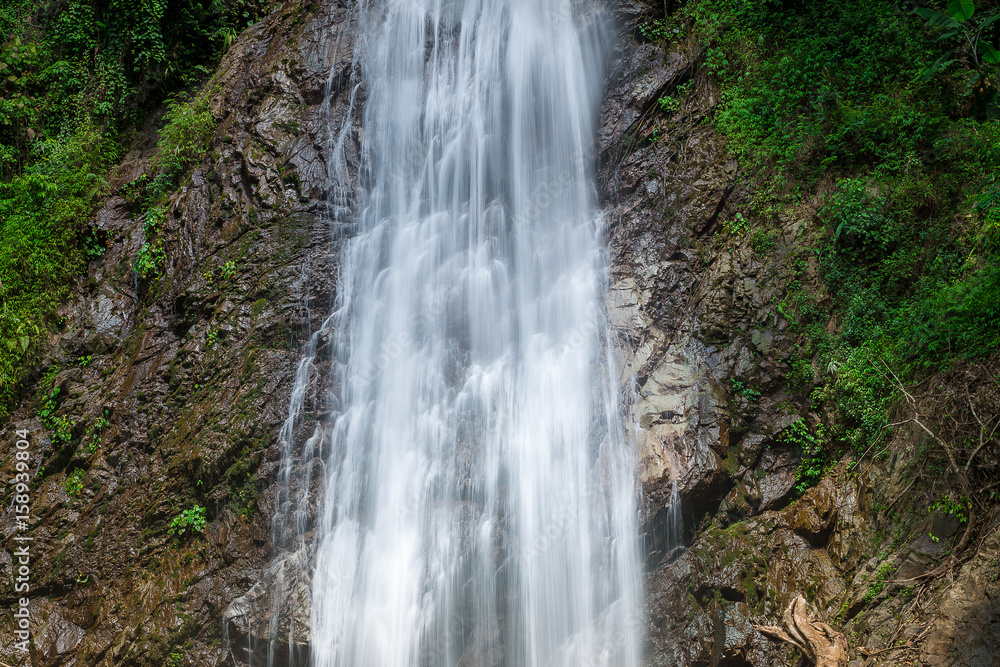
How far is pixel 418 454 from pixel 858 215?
5.50 meters

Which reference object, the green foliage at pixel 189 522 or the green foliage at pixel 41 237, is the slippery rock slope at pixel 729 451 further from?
the green foliage at pixel 41 237

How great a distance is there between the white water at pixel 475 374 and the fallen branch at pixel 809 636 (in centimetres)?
130

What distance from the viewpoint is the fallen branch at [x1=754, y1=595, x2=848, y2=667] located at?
14.4ft

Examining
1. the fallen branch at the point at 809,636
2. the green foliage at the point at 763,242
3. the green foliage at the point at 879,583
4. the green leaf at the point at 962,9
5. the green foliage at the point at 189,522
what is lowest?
the fallen branch at the point at 809,636

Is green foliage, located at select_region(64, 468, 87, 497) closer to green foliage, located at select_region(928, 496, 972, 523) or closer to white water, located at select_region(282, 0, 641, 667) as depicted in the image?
white water, located at select_region(282, 0, 641, 667)

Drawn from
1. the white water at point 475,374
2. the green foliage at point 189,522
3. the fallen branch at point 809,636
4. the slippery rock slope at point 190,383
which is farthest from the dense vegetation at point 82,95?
the fallen branch at point 809,636

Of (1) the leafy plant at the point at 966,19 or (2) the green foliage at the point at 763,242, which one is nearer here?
(1) the leafy plant at the point at 966,19

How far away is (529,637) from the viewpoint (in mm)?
5590

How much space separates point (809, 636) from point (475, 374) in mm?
4240

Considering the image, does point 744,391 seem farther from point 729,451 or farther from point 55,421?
point 55,421

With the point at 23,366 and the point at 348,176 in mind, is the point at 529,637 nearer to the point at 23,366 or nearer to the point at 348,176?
the point at 348,176

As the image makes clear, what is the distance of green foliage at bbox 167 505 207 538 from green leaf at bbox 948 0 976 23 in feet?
29.8

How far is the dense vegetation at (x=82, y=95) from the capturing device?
9.41 m

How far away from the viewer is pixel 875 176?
6277mm
